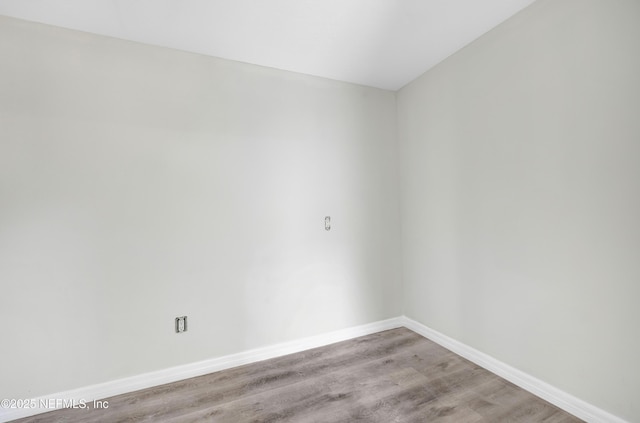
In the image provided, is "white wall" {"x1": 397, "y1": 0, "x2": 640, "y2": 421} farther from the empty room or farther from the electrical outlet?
the electrical outlet

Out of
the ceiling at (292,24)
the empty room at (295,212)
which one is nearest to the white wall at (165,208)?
the empty room at (295,212)

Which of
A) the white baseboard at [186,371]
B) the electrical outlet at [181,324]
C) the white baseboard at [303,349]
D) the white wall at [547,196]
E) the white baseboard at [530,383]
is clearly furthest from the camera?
the electrical outlet at [181,324]

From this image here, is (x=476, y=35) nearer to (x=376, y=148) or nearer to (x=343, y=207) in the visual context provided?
(x=376, y=148)

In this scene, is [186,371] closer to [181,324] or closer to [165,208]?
[181,324]

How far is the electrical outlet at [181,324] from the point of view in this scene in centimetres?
221

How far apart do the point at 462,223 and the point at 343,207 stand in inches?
42.2

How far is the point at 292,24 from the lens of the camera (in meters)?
2.00

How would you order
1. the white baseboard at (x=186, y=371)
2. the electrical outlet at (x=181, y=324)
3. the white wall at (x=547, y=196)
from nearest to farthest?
the white wall at (x=547, y=196)
the white baseboard at (x=186, y=371)
the electrical outlet at (x=181, y=324)

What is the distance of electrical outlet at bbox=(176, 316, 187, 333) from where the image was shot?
2211 mm

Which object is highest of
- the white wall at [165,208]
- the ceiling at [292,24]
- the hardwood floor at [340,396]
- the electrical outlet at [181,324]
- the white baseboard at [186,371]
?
the ceiling at [292,24]

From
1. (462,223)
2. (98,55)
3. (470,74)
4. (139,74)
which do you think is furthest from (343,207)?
(98,55)

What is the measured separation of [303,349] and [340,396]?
73 cm

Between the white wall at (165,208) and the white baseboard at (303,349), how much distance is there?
0.07 meters

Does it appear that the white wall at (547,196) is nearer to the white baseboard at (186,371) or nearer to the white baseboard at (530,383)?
the white baseboard at (530,383)
